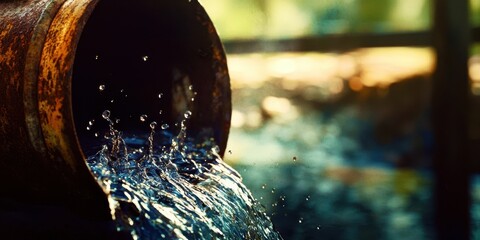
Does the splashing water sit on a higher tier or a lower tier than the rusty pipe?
lower

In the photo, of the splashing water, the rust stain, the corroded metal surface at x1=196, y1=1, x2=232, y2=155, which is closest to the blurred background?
the corroded metal surface at x1=196, y1=1, x2=232, y2=155

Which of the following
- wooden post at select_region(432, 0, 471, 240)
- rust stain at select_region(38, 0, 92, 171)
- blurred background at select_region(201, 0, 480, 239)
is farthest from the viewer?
wooden post at select_region(432, 0, 471, 240)

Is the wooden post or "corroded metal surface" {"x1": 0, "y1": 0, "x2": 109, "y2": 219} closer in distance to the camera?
"corroded metal surface" {"x1": 0, "y1": 0, "x2": 109, "y2": 219}

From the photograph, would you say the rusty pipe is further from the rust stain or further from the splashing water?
the splashing water

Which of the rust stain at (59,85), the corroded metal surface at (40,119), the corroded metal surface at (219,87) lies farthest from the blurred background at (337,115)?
the rust stain at (59,85)

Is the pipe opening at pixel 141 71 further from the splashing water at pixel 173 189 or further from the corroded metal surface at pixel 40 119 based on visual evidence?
the corroded metal surface at pixel 40 119

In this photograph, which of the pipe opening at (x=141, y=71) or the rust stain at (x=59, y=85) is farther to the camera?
the pipe opening at (x=141, y=71)

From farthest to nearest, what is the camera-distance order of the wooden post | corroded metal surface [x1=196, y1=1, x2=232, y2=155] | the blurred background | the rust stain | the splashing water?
the wooden post < the blurred background < corroded metal surface [x1=196, y1=1, x2=232, y2=155] < the splashing water < the rust stain
